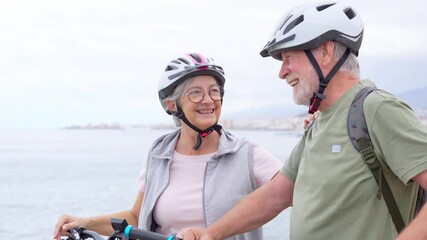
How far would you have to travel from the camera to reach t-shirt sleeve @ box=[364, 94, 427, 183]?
2.59m

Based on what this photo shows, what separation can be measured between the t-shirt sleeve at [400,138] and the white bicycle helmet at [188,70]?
1453mm

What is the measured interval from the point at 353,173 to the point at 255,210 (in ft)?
2.75

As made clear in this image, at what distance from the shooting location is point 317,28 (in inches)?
118

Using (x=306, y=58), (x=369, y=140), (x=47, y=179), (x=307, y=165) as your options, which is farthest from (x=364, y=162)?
(x=47, y=179)

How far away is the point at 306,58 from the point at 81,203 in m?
21.3

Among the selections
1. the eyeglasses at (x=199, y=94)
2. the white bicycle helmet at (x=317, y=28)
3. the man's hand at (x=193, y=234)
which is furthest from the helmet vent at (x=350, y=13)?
the man's hand at (x=193, y=234)

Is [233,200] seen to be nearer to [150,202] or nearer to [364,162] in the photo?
[150,202]

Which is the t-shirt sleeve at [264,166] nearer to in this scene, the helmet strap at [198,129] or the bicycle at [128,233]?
the helmet strap at [198,129]

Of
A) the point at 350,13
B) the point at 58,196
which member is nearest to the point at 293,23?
the point at 350,13

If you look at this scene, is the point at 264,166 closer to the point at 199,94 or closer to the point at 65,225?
the point at 199,94

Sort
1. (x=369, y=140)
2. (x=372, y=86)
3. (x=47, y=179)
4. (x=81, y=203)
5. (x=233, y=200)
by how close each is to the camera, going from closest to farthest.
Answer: (x=369, y=140)
(x=372, y=86)
(x=233, y=200)
(x=81, y=203)
(x=47, y=179)

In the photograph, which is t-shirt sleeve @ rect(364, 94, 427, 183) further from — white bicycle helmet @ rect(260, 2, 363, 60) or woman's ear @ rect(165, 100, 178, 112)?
woman's ear @ rect(165, 100, 178, 112)

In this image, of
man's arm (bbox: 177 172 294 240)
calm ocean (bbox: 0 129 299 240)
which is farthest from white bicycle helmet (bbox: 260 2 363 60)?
calm ocean (bbox: 0 129 299 240)

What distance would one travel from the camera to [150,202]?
13.1 feet
